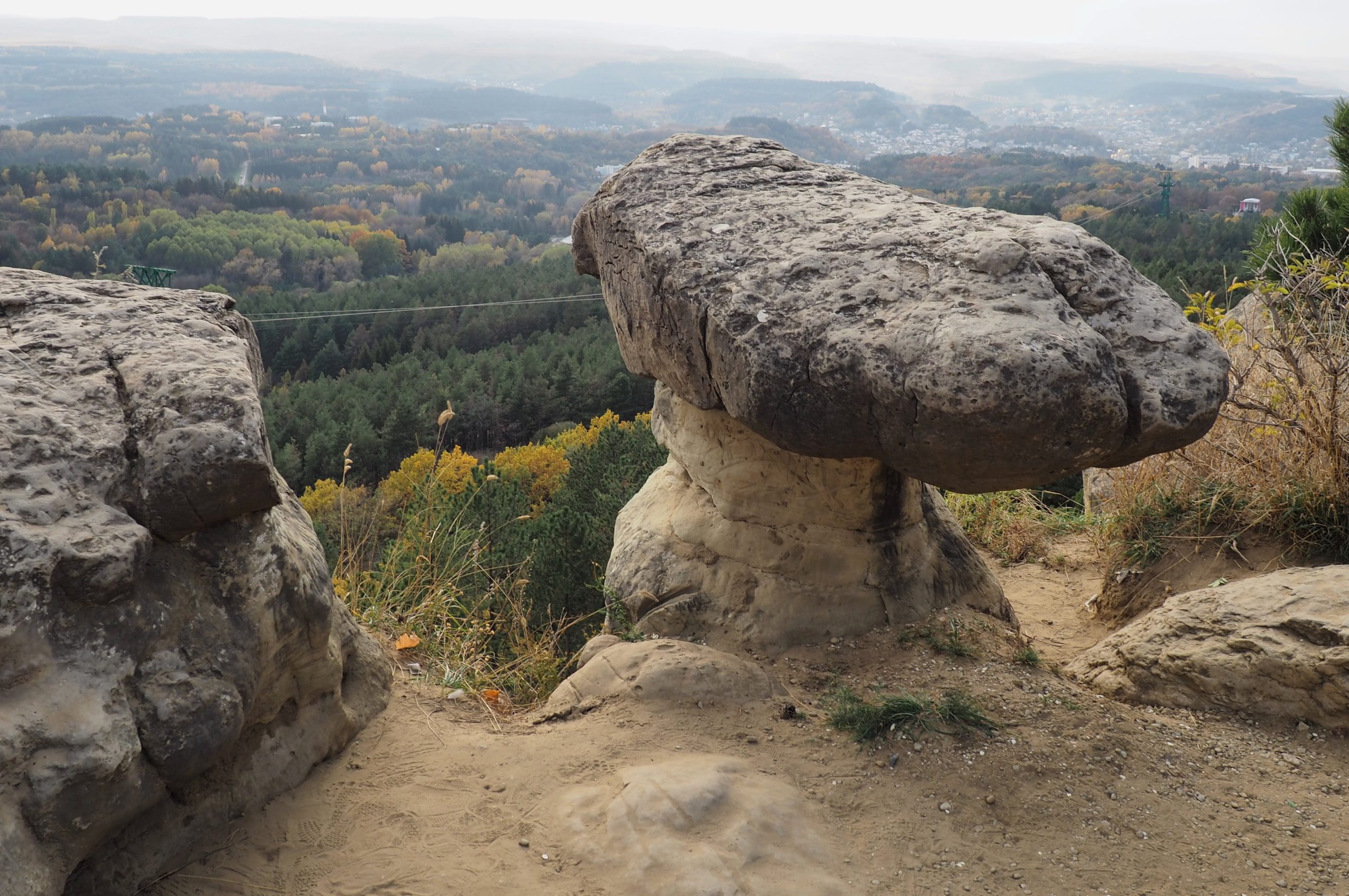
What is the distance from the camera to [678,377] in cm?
424

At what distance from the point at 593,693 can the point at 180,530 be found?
1.77 meters

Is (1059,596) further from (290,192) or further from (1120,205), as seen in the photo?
(290,192)

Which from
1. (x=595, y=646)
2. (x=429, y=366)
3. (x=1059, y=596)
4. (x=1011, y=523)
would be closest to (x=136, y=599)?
(x=595, y=646)

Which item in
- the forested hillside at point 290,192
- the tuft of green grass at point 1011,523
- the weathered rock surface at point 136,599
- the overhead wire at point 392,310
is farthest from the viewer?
the forested hillside at point 290,192

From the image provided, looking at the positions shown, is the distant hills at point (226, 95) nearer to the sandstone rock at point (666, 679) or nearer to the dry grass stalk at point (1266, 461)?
the dry grass stalk at point (1266, 461)

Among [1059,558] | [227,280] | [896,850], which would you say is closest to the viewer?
[896,850]

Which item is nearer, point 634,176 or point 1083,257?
point 1083,257

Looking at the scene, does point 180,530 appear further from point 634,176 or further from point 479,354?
point 479,354

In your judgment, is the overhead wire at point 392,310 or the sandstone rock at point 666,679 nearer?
the sandstone rock at point 666,679

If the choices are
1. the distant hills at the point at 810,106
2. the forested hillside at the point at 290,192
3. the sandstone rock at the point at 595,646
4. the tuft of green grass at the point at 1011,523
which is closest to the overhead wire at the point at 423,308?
the forested hillside at the point at 290,192

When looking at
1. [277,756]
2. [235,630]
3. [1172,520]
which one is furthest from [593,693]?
[1172,520]

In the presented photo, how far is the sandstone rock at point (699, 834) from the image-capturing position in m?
2.87

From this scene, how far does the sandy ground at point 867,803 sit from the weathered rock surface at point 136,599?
298 mm

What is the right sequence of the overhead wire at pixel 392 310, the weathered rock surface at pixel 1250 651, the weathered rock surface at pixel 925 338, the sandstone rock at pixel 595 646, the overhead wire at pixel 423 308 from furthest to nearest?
the overhead wire at pixel 392 310
the overhead wire at pixel 423 308
the sandstone rock at pixel 595 646
the weathered rock surface at pixel 1250 651
the weathered rock surface at pixel 925 338
